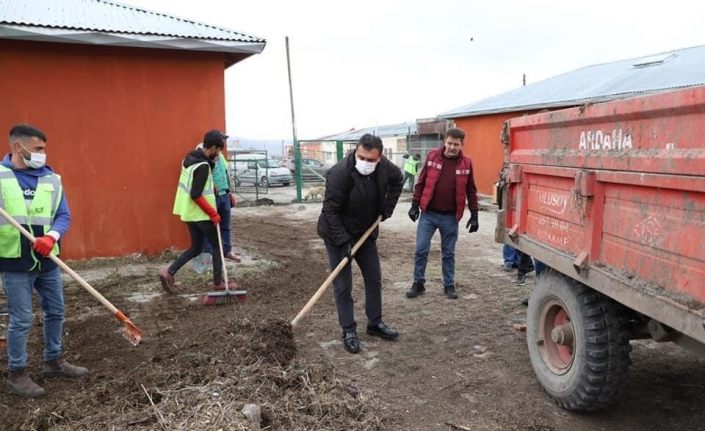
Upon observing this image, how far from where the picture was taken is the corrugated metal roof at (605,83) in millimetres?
13016

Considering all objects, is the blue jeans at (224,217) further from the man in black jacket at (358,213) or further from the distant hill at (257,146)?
the distant hill at (257,146)

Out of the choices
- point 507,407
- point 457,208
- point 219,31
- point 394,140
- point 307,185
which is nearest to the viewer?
point 507,407

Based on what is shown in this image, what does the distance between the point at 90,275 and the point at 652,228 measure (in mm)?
6331

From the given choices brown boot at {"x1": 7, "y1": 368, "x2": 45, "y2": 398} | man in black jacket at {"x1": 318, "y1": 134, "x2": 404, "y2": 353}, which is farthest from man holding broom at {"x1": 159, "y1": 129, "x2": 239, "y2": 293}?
brown boot at {"x1": 7, "y1": 368, "x2": 45, "y2": 398}

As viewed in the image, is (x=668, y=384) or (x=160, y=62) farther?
(x=160, y=62)

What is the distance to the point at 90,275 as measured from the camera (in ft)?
21.7

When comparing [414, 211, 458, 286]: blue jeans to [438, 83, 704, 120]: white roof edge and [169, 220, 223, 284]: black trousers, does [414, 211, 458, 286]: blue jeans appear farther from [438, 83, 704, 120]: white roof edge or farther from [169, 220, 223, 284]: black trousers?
[438, 83, 704, 120]: white roof edge

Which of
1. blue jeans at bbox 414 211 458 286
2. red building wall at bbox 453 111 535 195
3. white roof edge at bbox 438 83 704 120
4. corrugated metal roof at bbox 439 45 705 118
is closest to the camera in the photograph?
blue jeans at bbox 414 211 458 286

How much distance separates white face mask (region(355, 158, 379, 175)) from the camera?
4.12 metres

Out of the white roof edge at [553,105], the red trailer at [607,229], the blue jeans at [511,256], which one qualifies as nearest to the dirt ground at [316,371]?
the red trailer at [607,229]

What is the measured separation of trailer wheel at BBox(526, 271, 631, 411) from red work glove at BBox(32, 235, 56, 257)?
10.8ft

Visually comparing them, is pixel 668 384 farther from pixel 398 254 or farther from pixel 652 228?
pixel 398 254

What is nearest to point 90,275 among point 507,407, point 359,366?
point 359,366

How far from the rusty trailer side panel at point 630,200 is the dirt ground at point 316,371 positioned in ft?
3.36
